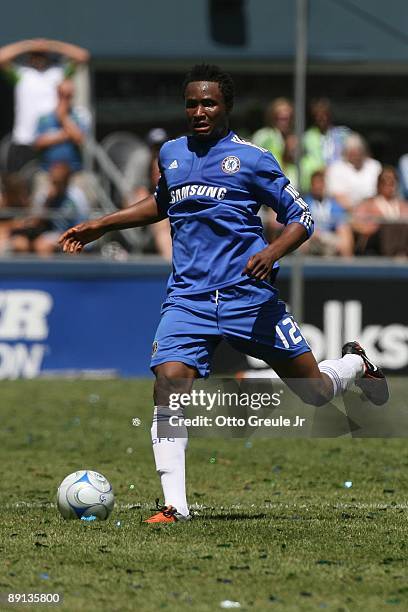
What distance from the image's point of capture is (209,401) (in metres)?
7.91

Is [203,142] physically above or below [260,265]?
above

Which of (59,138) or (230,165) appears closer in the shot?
(230,165)

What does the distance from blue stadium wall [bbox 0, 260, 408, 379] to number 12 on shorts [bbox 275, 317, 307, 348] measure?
940cm

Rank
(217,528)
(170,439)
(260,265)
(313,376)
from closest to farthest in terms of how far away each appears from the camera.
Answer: (260,265), (217,528), (170,439), (313,376)

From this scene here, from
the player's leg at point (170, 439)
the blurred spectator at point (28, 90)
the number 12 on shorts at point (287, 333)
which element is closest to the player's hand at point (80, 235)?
the player's leg at point (170, 439)

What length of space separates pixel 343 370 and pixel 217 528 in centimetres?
142

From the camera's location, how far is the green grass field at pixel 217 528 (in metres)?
5.72

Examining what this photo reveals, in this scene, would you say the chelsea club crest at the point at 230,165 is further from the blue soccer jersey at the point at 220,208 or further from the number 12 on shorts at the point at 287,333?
the number 12 on shorts at the point at 287,333

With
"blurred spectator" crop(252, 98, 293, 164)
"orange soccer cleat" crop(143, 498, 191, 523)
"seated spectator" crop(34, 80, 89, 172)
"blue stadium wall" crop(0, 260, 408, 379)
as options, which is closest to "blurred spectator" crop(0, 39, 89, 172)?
"seated spectator" crop(34, 80, 89, 172)

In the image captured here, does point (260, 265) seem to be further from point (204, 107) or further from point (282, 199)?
point (204, 107)

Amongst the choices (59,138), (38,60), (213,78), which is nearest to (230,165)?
(213,78)

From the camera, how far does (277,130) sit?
1780 cm

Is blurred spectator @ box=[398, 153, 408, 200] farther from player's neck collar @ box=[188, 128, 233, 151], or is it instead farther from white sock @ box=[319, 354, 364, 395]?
player's neck collar @ box=[188, 128, 233, 151]

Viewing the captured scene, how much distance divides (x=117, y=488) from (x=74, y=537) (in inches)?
82.5
